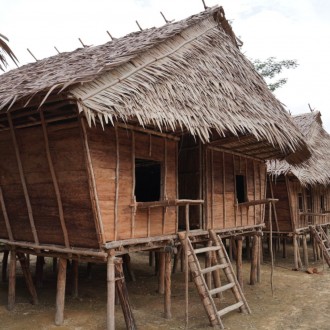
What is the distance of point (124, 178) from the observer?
248 inches

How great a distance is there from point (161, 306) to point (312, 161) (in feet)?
30.2

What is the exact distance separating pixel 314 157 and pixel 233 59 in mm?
7469

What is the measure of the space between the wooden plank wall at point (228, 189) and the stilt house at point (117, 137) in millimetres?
47

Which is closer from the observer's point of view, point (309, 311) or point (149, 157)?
point (149, 157)

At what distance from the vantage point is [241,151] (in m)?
9.64

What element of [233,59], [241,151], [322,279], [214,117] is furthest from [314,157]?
[214,117]

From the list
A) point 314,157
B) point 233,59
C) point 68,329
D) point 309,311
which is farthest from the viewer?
point 314,157

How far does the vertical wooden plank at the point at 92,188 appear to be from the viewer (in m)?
5.71

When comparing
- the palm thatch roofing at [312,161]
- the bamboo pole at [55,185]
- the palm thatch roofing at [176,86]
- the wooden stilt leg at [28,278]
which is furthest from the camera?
the palm thatch roofing at [312,161]

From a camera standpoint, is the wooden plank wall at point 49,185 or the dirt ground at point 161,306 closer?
the wooden plank wall at point 49,185

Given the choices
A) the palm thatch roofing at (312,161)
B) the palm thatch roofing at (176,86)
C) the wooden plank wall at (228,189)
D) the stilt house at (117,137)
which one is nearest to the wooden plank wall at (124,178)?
the stilt house at (117,137)

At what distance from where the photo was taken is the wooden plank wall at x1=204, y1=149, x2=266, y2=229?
333 inches

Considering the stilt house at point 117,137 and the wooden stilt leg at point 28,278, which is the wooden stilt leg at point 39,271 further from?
the stilt house at point 117,137

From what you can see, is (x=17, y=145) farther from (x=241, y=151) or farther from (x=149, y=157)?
(x=241, y=151)
